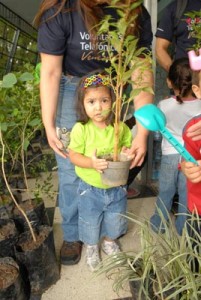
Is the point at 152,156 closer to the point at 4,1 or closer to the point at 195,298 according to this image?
the point at 195,298

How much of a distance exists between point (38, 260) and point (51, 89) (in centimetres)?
65

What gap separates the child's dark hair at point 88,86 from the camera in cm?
112

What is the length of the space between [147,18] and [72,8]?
0.29m

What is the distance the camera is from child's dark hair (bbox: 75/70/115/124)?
1.12m

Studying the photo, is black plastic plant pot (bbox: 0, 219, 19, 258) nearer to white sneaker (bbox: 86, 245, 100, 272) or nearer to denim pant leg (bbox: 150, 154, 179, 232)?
white sneaker (bbox: 86, 245, 100, 272)

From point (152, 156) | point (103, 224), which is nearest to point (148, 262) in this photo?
point (103, 224)

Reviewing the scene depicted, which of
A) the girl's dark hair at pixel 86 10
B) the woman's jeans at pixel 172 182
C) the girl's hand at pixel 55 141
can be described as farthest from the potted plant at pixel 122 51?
the woman's jeans at pixel 172 182

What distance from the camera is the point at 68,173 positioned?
53.4 inches

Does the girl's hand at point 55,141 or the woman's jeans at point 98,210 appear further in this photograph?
the woman's jeans at point 98,210

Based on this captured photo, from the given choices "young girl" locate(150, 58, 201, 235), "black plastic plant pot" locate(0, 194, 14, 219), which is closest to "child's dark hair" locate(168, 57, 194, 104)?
"young girl" locate(150, 58, 201, 235)

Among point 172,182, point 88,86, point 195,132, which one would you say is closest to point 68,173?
point 88,86

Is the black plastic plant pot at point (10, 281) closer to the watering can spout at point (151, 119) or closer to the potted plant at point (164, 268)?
the potted plant at point (164, 268)

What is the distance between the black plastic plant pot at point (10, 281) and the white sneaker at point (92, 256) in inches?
11.6

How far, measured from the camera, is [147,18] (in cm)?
122
